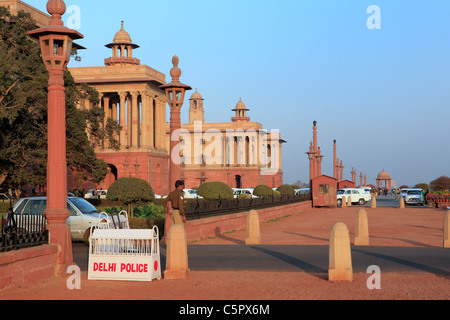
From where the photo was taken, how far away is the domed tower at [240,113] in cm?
13200

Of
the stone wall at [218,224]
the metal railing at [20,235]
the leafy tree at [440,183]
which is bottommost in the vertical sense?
the leafy tree at [440,183]

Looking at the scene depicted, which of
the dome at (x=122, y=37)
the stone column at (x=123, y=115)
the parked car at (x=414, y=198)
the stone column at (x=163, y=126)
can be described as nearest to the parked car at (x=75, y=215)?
the parked car at (x=414, y=198)

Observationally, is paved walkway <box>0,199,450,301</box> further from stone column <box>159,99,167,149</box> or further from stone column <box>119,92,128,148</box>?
stone column <box>159,99,167,149</box>

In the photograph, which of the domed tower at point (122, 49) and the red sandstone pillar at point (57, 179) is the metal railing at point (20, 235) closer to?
the red sandstone pillar at point (57, 179)

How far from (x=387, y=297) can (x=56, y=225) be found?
6.53 m

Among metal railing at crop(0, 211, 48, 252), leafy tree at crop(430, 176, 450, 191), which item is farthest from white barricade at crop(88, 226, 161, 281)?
leafy tree at crop(430, 176, 450, 191)

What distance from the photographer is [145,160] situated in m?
72.8

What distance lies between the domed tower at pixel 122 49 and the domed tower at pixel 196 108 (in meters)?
65.4

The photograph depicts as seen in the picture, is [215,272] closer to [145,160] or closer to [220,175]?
[145,160]

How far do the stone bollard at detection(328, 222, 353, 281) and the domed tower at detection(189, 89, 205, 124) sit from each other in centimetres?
13718

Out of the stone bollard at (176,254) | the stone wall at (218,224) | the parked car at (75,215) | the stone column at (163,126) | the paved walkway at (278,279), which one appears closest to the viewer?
the paved walkway at (278,279)

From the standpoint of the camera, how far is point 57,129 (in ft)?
40.1

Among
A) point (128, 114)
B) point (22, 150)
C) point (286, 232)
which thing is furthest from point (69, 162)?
point (128, 114)

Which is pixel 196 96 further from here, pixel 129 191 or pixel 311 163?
pixel 129 191
